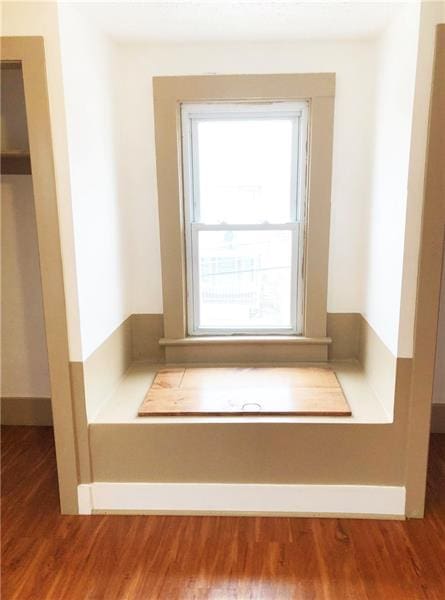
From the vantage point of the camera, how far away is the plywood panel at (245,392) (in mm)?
2109

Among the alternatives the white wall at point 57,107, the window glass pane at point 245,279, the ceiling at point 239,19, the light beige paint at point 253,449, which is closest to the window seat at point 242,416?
the light beige paint at point 253,449

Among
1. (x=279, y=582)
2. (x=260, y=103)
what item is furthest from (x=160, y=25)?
(x=279, y=582)

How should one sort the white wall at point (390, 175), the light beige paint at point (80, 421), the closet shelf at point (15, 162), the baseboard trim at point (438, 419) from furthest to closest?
the baseboard trim at point (438, 419)
the closet shelf at point (15, 162)
the light beige paint at point (80, 421)
the white wall at point (390, 175)

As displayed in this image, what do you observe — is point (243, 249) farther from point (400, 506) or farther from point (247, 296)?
point (400, 506)

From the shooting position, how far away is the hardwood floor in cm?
170

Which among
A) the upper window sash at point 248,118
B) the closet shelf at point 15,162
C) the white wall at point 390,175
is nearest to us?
the white wall at point 390,175

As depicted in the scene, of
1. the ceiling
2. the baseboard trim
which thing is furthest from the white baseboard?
the ceiling

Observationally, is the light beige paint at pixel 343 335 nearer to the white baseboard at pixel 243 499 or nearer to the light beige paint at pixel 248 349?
the light beige paint at pixel 248 349

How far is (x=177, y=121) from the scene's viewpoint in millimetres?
2494

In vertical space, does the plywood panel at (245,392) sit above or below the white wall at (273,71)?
below

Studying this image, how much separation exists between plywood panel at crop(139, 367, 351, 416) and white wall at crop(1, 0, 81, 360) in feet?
1.80

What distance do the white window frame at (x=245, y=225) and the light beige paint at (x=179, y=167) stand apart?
0.15 ft

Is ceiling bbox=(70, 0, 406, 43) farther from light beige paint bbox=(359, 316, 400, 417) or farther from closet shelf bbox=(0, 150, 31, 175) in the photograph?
light beige paint bbox=(359, 316, 400, 417)

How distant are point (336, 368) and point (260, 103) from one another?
62.1 inches
